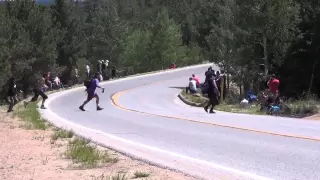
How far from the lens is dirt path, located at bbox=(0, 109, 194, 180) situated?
8.27 m

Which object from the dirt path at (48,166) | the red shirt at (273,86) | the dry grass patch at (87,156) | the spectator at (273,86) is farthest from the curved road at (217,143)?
the red shirt at (273,86)

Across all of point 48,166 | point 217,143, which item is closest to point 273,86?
point 217,143

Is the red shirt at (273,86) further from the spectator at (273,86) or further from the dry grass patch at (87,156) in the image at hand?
the dry grass patch at (87,156)

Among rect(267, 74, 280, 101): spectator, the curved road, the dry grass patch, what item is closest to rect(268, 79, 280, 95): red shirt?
rect(267, 74, 280, 101): spectator

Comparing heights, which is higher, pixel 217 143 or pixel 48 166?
pixel 48 166

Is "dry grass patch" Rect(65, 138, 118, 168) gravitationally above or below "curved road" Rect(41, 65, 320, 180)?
above

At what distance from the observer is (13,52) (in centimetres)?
4978

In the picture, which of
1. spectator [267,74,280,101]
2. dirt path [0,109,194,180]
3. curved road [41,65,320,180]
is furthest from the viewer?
spectator [267,74,280,101]

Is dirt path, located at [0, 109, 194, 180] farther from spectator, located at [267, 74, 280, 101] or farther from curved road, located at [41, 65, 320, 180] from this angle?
spectator, located at [267, 74, 280, 101]

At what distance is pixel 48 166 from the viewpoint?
9281 millimetres

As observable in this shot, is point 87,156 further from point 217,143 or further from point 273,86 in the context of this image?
point 273,86

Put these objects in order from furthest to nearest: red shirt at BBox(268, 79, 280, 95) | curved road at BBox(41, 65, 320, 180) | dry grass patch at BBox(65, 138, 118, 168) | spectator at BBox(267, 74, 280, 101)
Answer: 1. red shirt at BBox(268, 79, 280, 95)
2. spectator at BBox(267, 74, 280, 101)
3. dry grass patch at BBox(65, 138, 118, 168)
4. curved road at BBox(41, 65, 320, 180)

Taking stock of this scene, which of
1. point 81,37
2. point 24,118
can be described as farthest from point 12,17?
point 24,118

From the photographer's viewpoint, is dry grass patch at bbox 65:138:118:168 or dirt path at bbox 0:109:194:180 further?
dry grass patch at bbox 65:138:118:168
